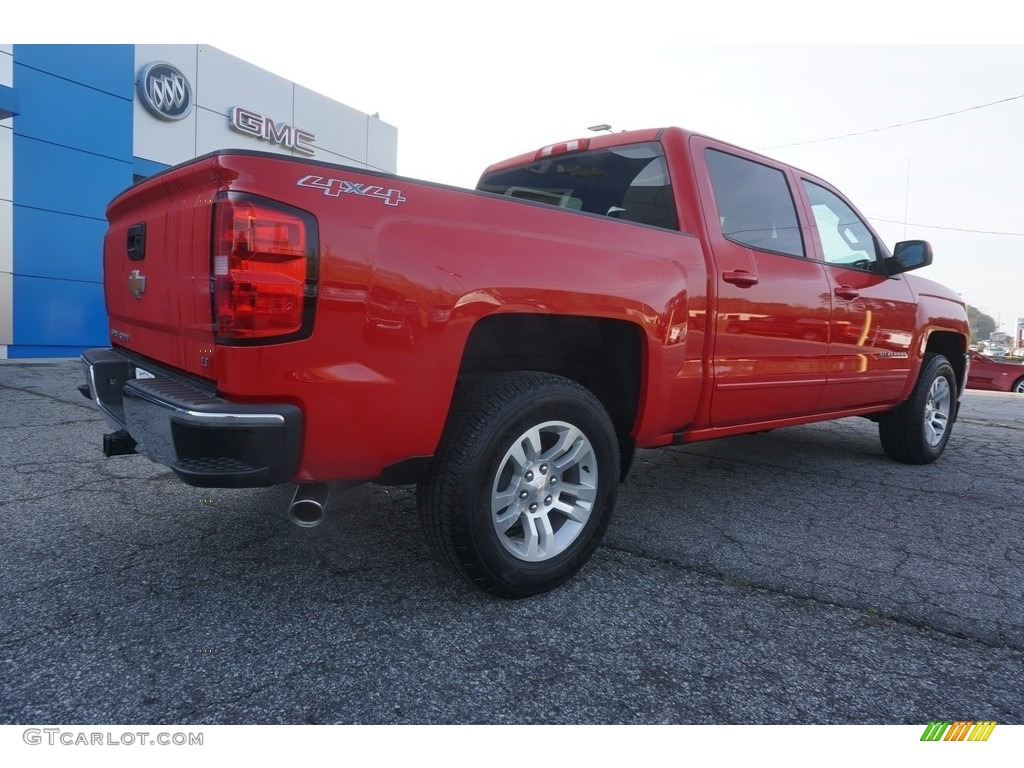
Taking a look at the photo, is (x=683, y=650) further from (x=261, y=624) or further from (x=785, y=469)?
(x=785, y=469)

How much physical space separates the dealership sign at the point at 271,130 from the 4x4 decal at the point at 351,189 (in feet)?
46.8

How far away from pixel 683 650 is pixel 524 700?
1.88 ft

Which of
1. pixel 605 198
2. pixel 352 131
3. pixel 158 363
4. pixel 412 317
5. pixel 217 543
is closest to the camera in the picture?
pixel 412 317

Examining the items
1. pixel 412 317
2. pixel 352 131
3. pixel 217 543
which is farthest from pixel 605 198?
pixel 352 131

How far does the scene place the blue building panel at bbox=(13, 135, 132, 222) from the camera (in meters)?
11.9

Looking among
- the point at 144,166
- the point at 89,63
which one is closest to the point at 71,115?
the point at 89,63

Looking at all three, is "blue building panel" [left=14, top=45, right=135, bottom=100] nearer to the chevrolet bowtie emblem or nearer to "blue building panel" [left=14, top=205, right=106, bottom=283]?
"blue building panel" [left=14, top=205, right=106, bottom=283]

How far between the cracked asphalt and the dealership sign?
12455 millimetres

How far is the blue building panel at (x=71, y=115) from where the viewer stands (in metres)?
11.7

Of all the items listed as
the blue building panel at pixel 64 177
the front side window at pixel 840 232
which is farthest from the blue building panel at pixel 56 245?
the front side window at pixel 840 232

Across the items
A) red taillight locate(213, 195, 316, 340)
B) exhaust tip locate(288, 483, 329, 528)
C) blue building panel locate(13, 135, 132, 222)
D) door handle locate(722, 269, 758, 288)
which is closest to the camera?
red taillight locate(213, 195, 316, 340)

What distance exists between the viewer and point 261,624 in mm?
2152

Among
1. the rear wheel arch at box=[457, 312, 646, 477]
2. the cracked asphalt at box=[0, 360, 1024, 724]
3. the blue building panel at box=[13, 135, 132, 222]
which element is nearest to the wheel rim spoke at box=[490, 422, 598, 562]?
the cracked asphalt at box=[0, 360, 1024, 724]

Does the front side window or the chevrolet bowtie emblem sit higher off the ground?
the front side window
